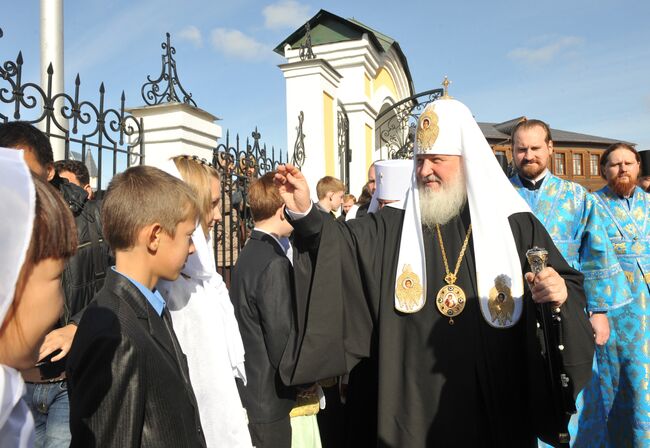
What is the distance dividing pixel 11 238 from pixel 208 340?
1424 millimetres

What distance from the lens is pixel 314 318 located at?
8.86 ft

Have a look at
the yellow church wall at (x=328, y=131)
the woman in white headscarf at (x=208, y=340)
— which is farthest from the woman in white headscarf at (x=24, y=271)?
the yellow church wall at (x=328, y=131)

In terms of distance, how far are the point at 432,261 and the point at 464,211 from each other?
38 cm

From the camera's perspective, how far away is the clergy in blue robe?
12.7 feet

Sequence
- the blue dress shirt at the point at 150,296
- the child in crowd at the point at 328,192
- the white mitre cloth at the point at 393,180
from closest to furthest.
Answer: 1. the blue dress shirt at the point at 150,296
2. the white mitre cloth at the point at 393,180
3. the child in crowd at the point at 328,192

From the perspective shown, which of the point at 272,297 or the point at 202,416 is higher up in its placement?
the point at 272,297

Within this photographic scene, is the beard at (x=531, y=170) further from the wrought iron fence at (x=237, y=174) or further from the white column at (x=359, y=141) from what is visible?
the white column at (x=359, y=141)

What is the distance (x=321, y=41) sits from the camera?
34.2 feet

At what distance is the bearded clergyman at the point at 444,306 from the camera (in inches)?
101

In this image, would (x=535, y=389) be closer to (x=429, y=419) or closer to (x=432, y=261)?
(x=429, y=419)

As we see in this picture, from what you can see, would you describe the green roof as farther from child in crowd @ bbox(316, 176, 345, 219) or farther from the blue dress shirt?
the blue dress shirt

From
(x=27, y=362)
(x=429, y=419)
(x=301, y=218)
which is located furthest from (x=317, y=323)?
(x=27, y=362)

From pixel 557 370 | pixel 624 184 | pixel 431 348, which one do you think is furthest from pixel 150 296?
pixel 624 184

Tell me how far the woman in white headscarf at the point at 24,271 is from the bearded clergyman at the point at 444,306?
5.01 ft
